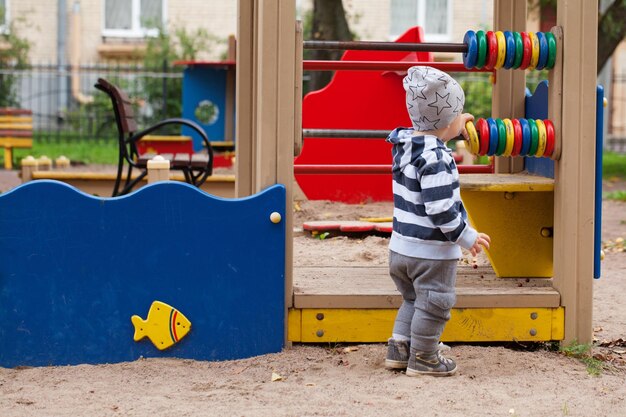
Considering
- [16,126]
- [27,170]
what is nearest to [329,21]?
[16,126]

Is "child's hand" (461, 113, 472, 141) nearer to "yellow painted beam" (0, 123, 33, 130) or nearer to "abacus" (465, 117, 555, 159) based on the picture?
"abacus" (465, 117, 555, 159)

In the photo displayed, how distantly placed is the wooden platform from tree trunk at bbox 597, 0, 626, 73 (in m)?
9.78

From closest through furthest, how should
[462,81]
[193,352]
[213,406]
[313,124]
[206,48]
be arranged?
[213,406] < [193,352] < [313,124] < [462,81] < [206,48]

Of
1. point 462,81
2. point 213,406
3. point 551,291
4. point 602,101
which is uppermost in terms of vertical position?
point 462,81

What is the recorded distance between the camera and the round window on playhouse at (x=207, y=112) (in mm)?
13023

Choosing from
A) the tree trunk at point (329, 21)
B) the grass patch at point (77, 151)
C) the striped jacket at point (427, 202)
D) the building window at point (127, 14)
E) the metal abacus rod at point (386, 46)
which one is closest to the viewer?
the striped jacket at point (427, 202)

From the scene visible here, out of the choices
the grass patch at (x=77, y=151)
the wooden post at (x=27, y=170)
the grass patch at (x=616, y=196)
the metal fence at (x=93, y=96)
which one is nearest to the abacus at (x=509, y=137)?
the wooden post at (x=27, y=170)

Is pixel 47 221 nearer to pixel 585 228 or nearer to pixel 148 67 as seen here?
pixel 585 228

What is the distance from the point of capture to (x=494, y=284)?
430 centimetres

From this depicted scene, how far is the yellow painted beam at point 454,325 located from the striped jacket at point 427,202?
42cm

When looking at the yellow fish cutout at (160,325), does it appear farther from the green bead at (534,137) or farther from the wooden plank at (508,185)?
the green bead at (534,137)

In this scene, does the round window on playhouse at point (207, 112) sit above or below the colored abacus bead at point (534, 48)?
above

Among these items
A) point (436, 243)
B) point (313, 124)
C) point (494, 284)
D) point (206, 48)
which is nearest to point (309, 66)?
point (494, 284)

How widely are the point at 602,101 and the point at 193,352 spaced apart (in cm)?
182
